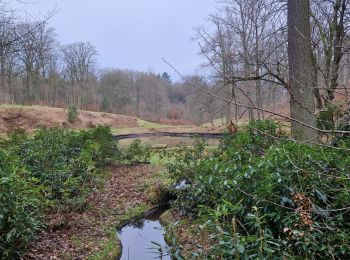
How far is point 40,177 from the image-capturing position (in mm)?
6512

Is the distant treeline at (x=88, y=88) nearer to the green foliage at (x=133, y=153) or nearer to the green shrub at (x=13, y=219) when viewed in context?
the green foliage at (x=133, y=153)

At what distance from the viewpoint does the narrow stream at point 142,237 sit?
18.2 ft

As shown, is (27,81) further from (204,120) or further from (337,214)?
(337,214)

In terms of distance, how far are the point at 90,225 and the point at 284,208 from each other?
3.92m

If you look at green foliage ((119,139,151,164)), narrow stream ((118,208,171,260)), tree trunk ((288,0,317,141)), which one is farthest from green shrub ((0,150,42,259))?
green foliage ((119,139,151,164))

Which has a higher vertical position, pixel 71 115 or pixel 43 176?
pixel 71 115

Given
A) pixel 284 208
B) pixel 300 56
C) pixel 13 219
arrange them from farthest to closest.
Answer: pixel 300 56 < pixel 13 219 < pixel 284 208

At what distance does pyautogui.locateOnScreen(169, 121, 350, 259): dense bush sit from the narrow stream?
5.70 ft

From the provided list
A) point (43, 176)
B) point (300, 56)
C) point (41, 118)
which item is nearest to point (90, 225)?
point (43, 176)

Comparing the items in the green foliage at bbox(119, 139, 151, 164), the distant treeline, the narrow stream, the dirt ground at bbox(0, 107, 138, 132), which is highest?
the distant treeline

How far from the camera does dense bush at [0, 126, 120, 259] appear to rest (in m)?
4.07

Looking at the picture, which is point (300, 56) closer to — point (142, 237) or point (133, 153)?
point (142, 237)

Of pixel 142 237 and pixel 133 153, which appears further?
pixel 133 153

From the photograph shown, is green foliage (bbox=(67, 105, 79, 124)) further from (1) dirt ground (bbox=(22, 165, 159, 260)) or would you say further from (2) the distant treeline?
(1) dirt ground (bbox=(22, 165, 159, 260))
